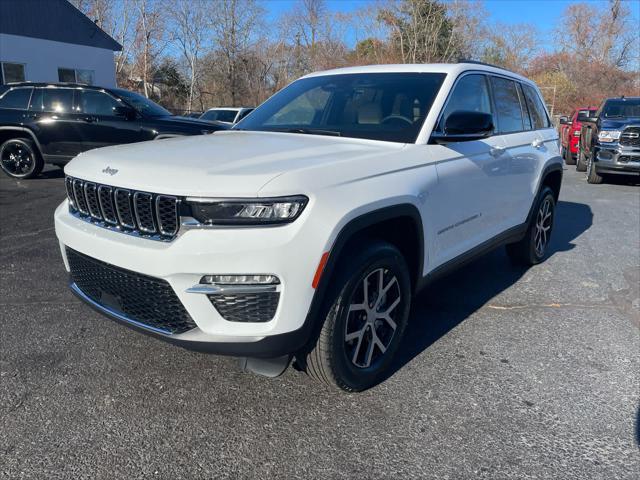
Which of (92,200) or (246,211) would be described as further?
(92,200)

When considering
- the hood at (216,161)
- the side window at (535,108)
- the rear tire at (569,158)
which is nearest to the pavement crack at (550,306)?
the side window at (535,108)

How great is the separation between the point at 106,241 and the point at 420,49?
31602 millimetres

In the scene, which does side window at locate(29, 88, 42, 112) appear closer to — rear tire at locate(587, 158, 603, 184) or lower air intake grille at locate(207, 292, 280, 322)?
lower air intake grille at locate(207, 292, 280, 322)

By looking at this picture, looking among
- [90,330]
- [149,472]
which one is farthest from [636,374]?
[90,330]

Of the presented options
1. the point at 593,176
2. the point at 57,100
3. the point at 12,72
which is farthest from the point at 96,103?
the point at 12,72

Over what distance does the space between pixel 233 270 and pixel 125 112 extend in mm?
8454

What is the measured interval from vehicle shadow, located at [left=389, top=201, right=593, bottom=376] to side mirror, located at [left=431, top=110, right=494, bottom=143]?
117cm

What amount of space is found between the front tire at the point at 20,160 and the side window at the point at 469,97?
8954 mm

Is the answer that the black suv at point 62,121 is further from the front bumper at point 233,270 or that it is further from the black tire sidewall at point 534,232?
the front bumper at point 233,270

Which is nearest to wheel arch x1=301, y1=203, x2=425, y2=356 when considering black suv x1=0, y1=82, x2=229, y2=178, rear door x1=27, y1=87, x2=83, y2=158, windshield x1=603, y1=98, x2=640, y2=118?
black suv x1=0, y1=82, x2=229, y2=178

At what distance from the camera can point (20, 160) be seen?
1009 cm

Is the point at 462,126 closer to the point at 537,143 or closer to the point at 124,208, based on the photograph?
the point at 537,143

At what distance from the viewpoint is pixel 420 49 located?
31234 millimetres

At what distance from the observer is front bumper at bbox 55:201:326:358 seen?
7.37 feet
